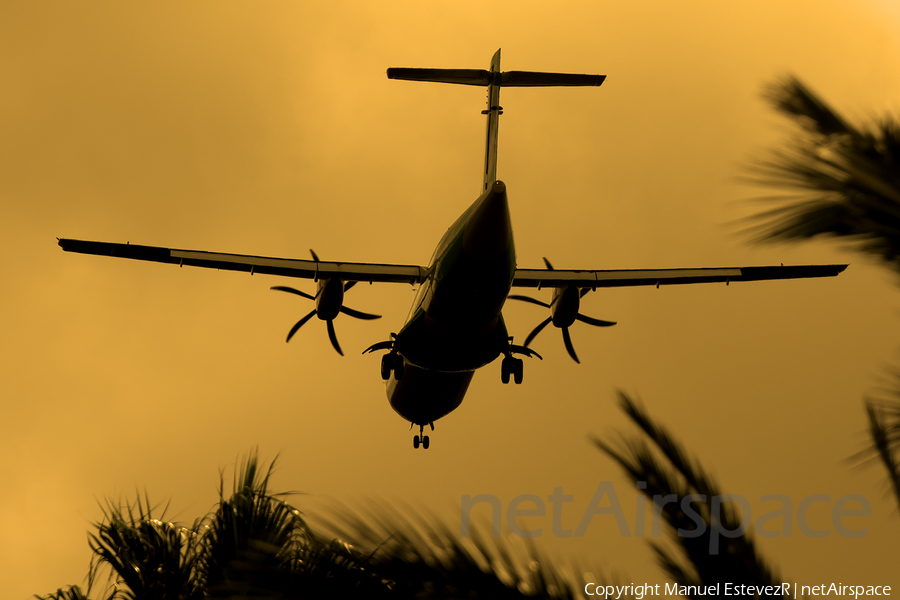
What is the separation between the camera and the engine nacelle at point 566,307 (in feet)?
82.9

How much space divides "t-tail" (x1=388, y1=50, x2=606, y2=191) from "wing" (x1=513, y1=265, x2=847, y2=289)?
10.3 feet

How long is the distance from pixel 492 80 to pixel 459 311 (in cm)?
855

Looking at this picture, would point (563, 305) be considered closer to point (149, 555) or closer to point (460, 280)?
point (460, 280)

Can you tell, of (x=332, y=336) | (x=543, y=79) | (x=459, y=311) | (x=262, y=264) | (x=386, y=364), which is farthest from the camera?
(x=543, y=79)

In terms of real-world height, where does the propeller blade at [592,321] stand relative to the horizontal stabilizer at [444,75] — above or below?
below

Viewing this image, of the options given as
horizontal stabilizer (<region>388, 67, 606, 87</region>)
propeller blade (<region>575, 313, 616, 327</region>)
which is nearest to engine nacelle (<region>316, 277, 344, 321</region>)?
horizontal stabilizer (<region>388, 67, 606, 87</region>)

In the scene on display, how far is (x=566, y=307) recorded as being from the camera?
25.3 meters

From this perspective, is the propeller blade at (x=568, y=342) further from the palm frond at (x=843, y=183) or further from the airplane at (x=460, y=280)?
the palm frond at (x=843, y=183)

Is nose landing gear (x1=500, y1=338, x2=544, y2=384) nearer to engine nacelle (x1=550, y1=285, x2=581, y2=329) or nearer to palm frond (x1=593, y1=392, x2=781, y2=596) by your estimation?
engine nacelle (x1=550, y1=285, x2=581, y2=329)

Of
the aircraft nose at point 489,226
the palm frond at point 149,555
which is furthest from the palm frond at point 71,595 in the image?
the aircraft nose at point 489,226

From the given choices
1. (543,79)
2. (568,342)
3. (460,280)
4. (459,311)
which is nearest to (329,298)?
(459,311)

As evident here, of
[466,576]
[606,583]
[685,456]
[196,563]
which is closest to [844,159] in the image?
[685,456]

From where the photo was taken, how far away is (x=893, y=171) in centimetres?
351

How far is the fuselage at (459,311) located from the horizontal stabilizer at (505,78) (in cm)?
654
